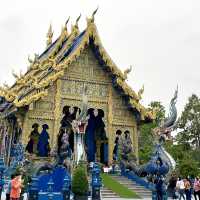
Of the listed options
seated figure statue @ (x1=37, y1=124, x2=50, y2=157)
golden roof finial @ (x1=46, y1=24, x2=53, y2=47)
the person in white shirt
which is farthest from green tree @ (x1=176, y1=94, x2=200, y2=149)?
the person in white shirt

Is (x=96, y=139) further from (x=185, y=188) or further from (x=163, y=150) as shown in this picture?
(x=163, y=150)

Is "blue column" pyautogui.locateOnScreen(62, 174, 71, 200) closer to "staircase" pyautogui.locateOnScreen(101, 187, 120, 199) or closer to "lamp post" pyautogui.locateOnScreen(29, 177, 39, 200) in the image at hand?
"lamp post" pyautogui.locateOnScreen(29, 177, 39, 200)

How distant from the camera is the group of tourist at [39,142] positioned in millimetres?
21875

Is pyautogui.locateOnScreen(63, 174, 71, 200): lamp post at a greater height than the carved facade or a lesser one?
lesser

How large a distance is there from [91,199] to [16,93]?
29.9 ft

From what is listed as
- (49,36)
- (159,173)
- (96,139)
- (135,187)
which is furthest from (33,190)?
(49,36)

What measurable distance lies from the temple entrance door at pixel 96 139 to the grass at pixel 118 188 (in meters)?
4.58

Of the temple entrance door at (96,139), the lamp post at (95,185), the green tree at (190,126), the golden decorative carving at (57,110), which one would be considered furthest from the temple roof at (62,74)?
the green tree at (190,126)

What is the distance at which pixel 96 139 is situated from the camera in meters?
24.2

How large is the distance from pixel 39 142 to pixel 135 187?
264 inches

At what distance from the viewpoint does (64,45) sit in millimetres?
24969

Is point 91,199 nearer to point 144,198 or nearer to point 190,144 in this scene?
point 144,198

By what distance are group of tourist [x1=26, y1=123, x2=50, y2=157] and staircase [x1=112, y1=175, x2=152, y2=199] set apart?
4.51 metres

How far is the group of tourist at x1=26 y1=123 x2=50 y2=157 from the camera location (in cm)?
2188
